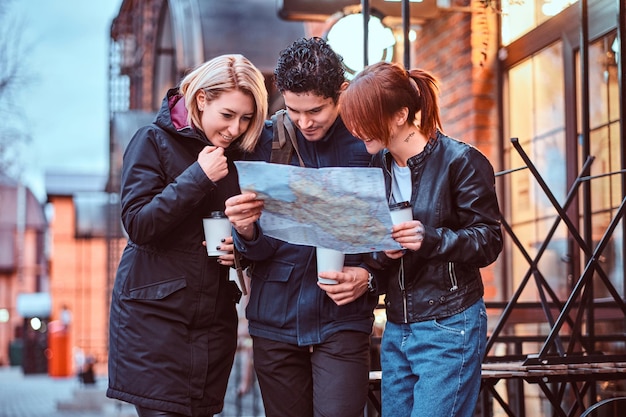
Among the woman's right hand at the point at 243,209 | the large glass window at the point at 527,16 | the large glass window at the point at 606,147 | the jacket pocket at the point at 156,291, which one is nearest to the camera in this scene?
the woman's right hand at the point at 243,209

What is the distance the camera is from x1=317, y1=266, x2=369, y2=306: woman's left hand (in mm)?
Result: 2801

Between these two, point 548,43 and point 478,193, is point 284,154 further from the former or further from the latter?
point 548,43

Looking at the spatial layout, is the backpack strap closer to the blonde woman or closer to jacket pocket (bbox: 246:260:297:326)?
the blonde woman

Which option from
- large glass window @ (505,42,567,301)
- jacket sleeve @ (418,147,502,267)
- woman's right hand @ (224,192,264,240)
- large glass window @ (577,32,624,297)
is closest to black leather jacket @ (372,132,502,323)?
jacket sleeve @ (418,147,502,267)

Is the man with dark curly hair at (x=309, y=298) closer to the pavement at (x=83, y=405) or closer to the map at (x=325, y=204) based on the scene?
the map at (x=325, y=204)

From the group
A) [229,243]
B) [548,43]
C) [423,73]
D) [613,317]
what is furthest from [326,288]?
[548,43]

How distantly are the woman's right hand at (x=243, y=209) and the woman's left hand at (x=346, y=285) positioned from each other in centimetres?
27

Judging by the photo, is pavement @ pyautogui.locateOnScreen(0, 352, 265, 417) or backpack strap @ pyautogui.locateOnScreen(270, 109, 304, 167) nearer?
backpack strap @ pyautogui.locateOnScreen(270, 109, 304, 167)

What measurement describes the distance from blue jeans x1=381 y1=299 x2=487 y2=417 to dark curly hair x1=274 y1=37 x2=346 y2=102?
77 centimetres

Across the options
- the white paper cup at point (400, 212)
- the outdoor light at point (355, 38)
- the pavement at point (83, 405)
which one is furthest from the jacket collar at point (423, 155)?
the pavement at point (83, 405)

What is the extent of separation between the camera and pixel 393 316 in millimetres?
2877

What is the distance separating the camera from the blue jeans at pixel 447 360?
275cm

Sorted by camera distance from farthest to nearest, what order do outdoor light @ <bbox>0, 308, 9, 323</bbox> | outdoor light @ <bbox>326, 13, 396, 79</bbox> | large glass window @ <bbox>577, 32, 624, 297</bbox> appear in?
outdoor light @ <bbox>0, 308, 9, 323</bbox>, outdoor light @ <bbox>326, 13, 396, 79</bbox>, large glass window @ <bbox>577, 32, 624, 297</bbox>

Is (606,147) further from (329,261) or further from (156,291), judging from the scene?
(156,291)
